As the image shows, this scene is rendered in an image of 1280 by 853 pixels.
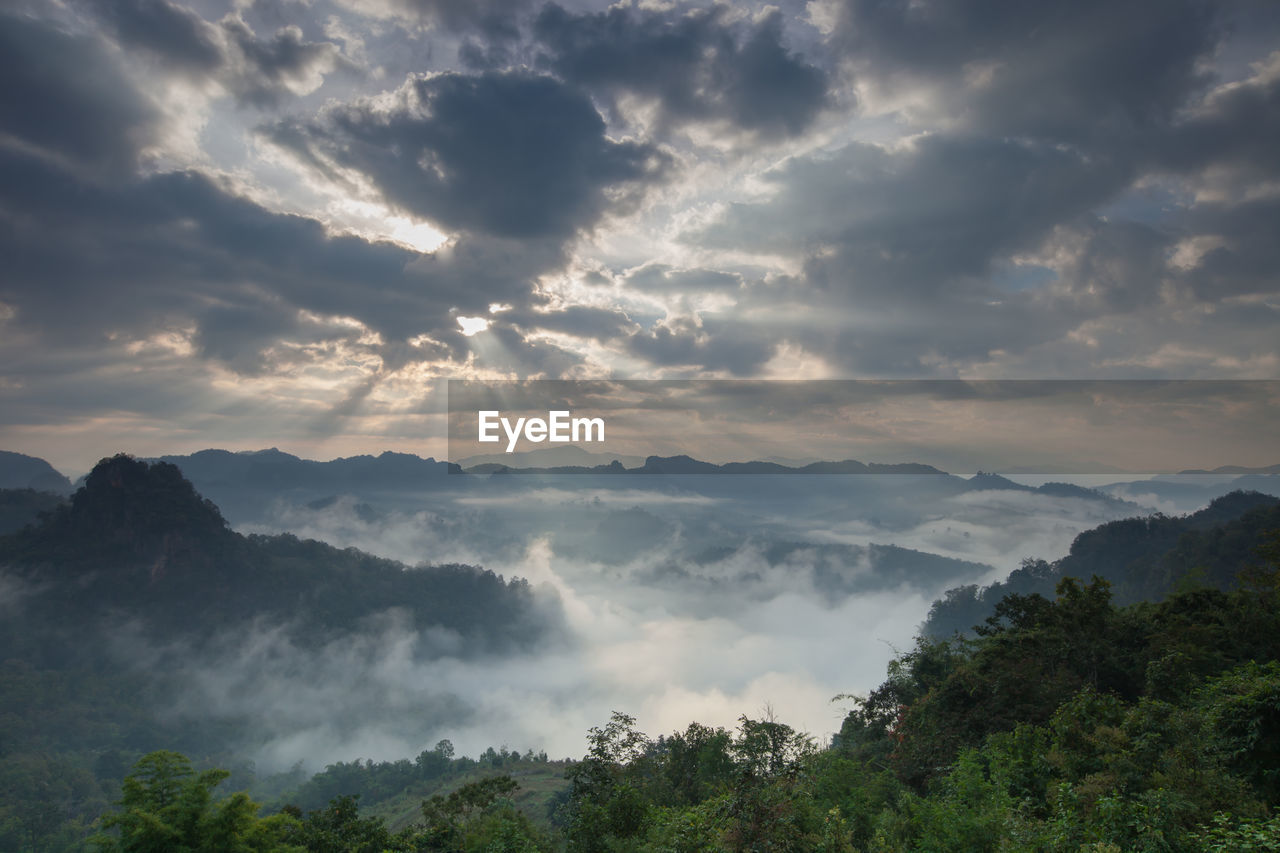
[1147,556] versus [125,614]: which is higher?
[1147,556]

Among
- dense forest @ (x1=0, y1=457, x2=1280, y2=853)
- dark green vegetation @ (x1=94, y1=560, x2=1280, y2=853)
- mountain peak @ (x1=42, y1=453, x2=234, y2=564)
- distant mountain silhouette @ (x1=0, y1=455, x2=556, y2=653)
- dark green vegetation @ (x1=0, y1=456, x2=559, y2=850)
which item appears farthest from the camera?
mountain peak @ (x1=42, y1=453, x2=234, y2=564)

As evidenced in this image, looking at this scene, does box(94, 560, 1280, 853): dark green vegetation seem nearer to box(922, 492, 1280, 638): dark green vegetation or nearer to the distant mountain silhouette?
box(922, 492, 1280, 638): dark green vegetation

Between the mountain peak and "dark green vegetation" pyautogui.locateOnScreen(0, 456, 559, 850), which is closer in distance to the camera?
"dark green vegetation" pyautogui.locateOnScreen(0, 456, 559, 850)

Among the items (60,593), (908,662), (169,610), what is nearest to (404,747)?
(169,610)

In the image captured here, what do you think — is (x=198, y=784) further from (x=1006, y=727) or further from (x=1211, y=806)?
(x=1006, y=727)

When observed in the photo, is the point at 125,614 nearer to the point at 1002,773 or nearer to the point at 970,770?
the point at 970,770

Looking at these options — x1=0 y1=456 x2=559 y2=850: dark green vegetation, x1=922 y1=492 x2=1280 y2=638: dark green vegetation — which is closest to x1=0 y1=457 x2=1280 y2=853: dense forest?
x1=922 y1=492 x2=1280 y2=638: dark green vegetation

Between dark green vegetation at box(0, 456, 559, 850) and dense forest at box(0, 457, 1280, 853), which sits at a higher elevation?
dense forest at box(0, 457, 1280, 853)

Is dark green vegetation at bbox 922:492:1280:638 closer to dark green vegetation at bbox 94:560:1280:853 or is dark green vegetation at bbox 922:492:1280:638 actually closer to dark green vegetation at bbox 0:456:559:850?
dark green vegetation at bbox 94:560:1280:853

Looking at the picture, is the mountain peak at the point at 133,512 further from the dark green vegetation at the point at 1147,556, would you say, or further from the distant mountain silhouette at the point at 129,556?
the dark green vegetation at the point at 1147,556

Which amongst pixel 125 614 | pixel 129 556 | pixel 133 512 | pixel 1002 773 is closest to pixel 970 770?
pixel 1002 773

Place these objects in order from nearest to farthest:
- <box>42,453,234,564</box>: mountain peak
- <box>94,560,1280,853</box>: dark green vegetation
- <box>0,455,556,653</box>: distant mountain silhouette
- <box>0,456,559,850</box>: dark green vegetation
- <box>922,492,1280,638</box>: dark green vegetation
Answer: <box>94,560,1280,853</box>: dark green vegetation
<box>922,492,1280,638</box>: dark green vegetation
<box>0,456,559,850</box>: dark green vegetation
<box>0,455,556,653</box>: distant mountain silhouette
<box>42,453,234,564</box>: mountain peak
